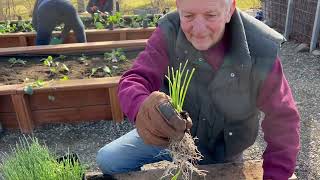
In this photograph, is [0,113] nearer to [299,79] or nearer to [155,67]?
[155,67]

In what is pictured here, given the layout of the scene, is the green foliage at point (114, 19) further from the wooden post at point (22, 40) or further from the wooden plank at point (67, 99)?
the wooden plank at point (67, 99)

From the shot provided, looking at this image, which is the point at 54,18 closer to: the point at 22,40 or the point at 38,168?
the point at 22,40

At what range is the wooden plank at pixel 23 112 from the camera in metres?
3.16

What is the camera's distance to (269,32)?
160 centimetres

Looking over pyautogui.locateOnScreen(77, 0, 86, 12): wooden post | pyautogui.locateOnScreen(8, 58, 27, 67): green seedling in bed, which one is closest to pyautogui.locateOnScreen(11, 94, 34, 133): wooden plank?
pyautogui.locateOnScreen(8, 58, 27, 67): green seedling in bed

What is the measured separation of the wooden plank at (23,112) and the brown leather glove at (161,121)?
7.25ft

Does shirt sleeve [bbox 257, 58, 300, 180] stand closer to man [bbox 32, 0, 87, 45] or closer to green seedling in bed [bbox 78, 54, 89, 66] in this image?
green seedling in bed [bbox 78, 54, 89, 66]

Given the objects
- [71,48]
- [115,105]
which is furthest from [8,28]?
[115,105]

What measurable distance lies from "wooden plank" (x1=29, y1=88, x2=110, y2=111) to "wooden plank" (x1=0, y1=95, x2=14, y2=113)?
19cm

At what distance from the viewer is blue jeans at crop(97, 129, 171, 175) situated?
6.33 ft

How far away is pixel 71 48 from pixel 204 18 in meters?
3.12

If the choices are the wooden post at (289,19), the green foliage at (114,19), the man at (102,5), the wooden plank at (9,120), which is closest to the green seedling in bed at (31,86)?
the wooden plank at (9,120)

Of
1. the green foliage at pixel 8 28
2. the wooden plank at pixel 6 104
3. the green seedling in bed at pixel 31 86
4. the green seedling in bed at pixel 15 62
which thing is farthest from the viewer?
the green foliage at pixel 8 28

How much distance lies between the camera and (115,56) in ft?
13.7
